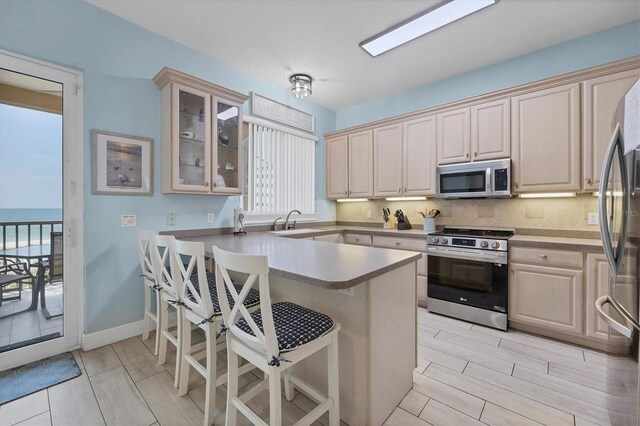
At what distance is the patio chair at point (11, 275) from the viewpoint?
2037mm

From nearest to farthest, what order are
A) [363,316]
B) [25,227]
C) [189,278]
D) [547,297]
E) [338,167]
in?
1. [363,316]
2. [189,278]
3. [25,227]
4. [547,297]
5. [338,167]

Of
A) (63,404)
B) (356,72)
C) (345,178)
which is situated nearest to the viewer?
(63,404)

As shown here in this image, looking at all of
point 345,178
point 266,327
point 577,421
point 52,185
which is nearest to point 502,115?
point 345,178

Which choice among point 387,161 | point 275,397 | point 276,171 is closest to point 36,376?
point 275,397

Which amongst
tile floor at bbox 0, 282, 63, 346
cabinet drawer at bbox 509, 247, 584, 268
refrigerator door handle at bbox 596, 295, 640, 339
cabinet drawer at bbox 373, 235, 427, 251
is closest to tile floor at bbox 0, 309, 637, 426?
refrigerator door handle at bbox 596, 295, 640, 339

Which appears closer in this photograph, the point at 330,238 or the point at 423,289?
the point at 423,289

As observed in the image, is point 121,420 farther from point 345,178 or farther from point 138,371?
A: point 345,178

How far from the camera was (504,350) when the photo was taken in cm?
229

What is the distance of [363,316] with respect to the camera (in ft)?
4.62

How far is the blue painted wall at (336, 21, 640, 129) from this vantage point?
2533mm

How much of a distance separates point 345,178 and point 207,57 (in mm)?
2361

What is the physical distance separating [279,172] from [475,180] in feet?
7.90

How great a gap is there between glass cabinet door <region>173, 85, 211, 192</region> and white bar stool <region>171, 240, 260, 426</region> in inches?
47.6

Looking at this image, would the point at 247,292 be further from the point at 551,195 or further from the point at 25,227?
the point at 551,195
